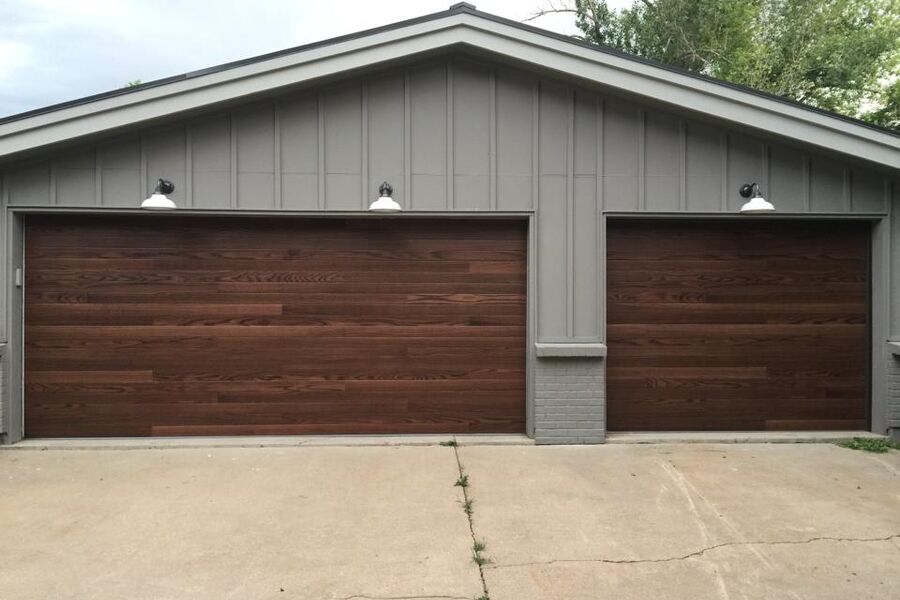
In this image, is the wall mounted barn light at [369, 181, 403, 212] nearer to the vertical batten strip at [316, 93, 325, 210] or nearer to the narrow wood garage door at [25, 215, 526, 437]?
the narrow wood garage door at [25, 215, 526, 437]

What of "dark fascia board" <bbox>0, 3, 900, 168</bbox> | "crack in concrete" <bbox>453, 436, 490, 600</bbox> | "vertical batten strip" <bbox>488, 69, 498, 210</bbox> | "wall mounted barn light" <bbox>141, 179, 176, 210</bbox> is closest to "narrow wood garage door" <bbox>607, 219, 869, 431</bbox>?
"dark fascia board" <bbox>0, 3, 900, 168</bbox>

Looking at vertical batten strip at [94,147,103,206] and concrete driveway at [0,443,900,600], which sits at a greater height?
vertical batten strip at [94,147,103,206]

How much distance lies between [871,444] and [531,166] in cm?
415

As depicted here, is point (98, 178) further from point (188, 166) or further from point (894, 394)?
point (894, 394)

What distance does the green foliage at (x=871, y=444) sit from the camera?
514 cm

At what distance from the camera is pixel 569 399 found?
5.29 m

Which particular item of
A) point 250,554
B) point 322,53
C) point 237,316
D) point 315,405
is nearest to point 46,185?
point 237,316

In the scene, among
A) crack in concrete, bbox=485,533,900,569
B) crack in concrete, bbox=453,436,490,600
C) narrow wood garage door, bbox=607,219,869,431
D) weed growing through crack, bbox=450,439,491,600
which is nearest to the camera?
crack in concrete, bbox=453,436,490,600

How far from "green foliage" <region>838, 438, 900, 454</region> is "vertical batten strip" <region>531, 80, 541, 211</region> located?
3.74m

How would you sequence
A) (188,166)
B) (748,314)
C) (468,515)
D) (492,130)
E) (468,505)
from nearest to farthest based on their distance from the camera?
(468,515), (468,505), (188,166), (492,130), (748,314)

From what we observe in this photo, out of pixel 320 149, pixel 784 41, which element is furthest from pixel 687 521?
pixel 784 41

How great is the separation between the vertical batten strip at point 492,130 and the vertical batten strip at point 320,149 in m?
1.58

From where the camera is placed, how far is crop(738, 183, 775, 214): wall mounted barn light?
196 inches

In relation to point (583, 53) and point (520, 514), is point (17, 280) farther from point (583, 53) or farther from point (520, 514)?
point (583, 53)
